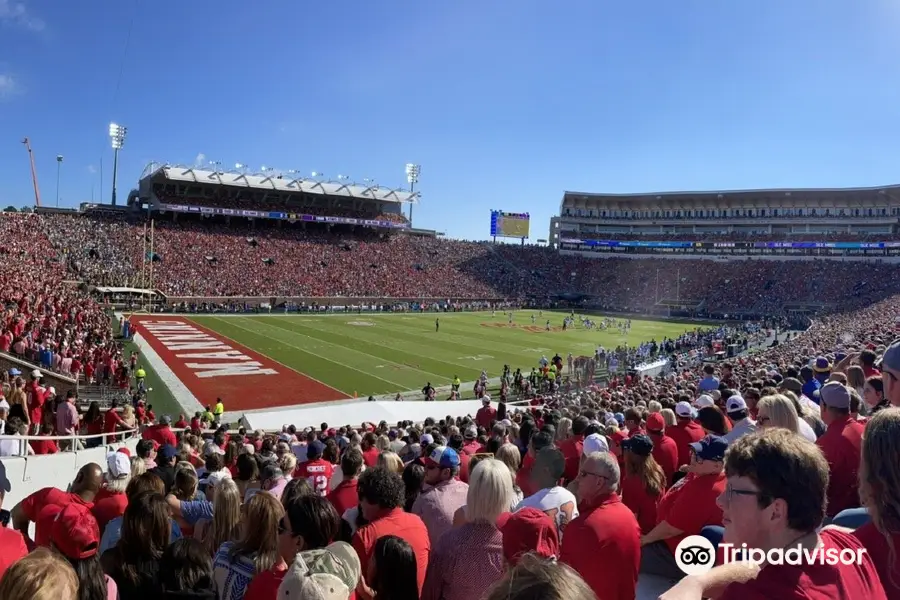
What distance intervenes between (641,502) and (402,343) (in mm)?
33087

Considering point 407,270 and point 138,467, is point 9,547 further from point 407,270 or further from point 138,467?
point 407,270

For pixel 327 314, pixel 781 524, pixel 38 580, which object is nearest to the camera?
pixel 781 524

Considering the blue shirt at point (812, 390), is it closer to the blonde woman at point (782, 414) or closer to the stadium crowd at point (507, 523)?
the stadium crowd at point (507, 523)

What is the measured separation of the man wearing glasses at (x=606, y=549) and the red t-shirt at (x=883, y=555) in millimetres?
1184

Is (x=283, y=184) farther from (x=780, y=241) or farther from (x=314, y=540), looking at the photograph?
(x=314, y=540)

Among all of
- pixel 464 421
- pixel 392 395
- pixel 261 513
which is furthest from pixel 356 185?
pixel 261 513

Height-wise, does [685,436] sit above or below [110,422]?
above

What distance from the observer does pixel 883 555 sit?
242cm

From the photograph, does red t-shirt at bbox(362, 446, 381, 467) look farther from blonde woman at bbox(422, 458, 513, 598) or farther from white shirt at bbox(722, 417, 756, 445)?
blonde woman at bbox(422, 458, 513, 598)

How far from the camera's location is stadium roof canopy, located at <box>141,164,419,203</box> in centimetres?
7012

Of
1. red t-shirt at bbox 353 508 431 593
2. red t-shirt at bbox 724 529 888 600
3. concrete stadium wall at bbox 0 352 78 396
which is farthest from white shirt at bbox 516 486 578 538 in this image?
concrete stadium wall at bbox 0 352 78 396

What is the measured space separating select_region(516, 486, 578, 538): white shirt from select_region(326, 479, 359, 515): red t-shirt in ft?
5.14

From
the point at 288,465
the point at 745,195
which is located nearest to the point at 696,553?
the point at 288,465

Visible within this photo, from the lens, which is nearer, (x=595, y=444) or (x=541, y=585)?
(x=541, y=585)
